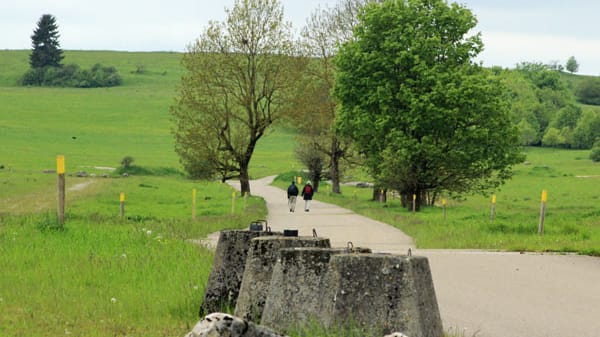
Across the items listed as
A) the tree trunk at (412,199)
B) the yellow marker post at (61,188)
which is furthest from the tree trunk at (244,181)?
the yellow marker post at (61,188)

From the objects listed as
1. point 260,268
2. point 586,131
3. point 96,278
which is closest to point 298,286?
point 260,268

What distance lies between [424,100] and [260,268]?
3076 centimetres

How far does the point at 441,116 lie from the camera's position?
3909 cm

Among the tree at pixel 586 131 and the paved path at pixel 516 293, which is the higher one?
the paved path at pixel 516 293

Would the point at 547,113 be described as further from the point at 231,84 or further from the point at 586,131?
the point at 231,84

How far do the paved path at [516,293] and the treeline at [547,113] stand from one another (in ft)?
402

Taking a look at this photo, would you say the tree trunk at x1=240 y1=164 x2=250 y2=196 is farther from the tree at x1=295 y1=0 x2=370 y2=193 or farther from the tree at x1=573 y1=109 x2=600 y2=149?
the tree at x1=573 y1=109 x2=600 y2=149

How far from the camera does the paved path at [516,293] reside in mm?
10445

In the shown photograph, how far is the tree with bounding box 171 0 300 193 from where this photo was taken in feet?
173

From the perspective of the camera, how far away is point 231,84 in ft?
177

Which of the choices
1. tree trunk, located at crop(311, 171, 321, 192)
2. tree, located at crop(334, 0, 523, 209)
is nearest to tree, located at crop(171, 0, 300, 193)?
tree, located at crop(334, 0, 523, 209)

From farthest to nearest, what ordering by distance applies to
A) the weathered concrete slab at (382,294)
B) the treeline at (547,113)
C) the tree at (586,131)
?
1. the treeline at (547,113)
2. the tree at (586,131)
3. the weathered concrete slab at (382,294)

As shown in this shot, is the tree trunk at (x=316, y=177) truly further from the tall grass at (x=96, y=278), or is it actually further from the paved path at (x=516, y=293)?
the paved path at (x=516, y=293)

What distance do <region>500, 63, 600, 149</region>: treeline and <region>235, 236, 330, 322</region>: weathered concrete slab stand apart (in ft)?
431
